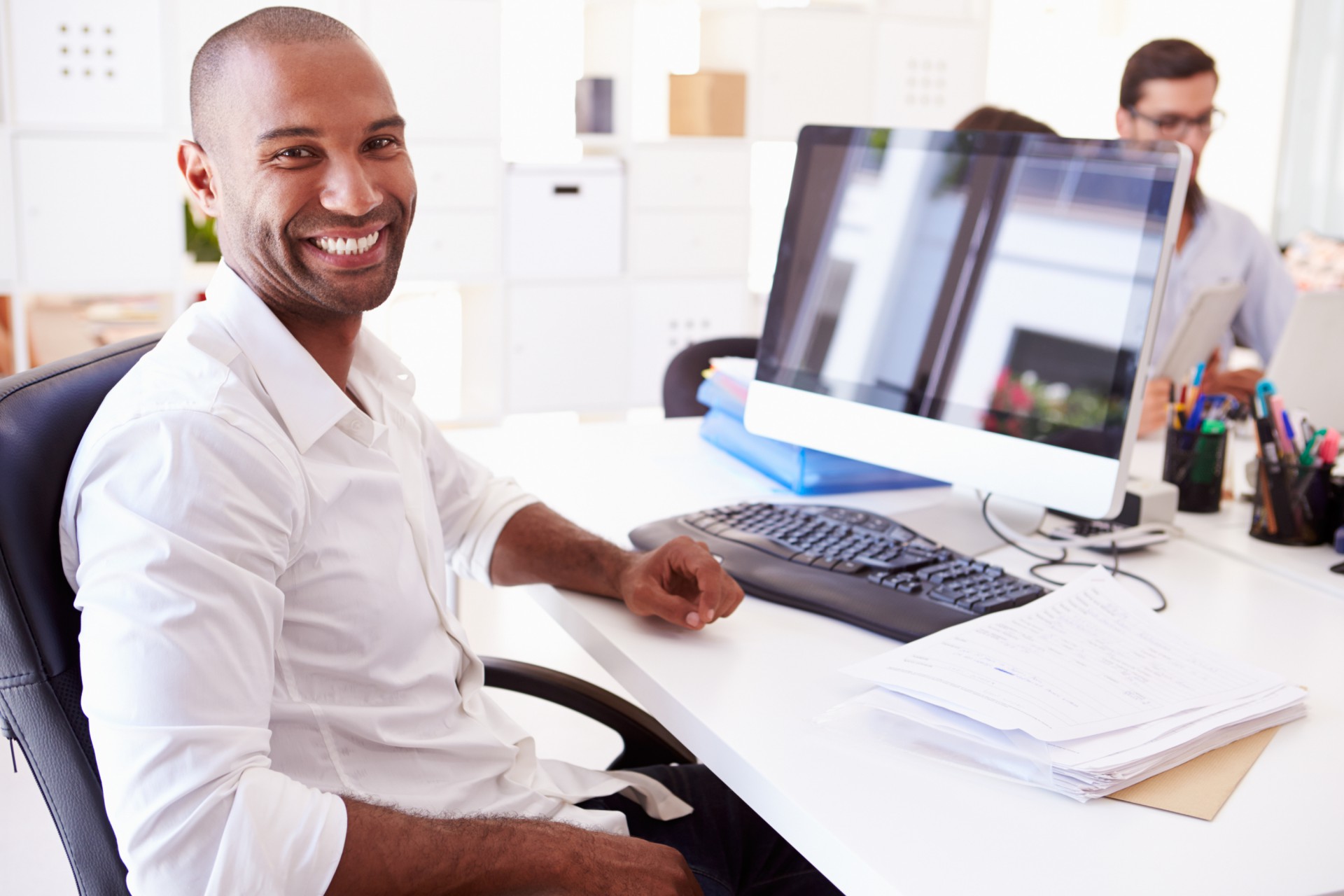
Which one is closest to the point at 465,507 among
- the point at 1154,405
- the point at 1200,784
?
the point at 1200,784

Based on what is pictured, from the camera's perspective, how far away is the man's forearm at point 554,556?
4.29ft

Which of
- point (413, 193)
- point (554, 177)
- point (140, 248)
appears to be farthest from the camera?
point (554, 177)

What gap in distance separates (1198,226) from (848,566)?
5.68ft

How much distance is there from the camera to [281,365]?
103 centimetres

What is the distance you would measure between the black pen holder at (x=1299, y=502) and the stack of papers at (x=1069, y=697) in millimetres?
501

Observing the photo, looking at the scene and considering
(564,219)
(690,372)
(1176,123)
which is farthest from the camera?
(564,219)

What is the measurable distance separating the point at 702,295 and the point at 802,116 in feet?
2.41

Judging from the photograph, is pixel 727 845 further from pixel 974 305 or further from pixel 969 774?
pixel 974 305

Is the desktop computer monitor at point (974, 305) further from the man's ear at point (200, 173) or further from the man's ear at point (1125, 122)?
the man's ear at point (1125, 122)

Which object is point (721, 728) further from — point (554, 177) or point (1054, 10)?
point (1054, 10)

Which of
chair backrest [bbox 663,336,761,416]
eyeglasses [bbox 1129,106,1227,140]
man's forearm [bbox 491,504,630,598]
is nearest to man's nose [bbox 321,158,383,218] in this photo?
man's forearm [bbox 491,504,630,598]

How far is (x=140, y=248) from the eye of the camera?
350 cm

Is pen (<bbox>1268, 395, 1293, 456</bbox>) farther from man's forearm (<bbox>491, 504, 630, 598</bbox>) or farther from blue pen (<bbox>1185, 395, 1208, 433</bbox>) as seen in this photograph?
man's forearm (<bbox>491, 504, 630, 598</bbox>)

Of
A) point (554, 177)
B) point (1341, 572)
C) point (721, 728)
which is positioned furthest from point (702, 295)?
point (721, 728)
